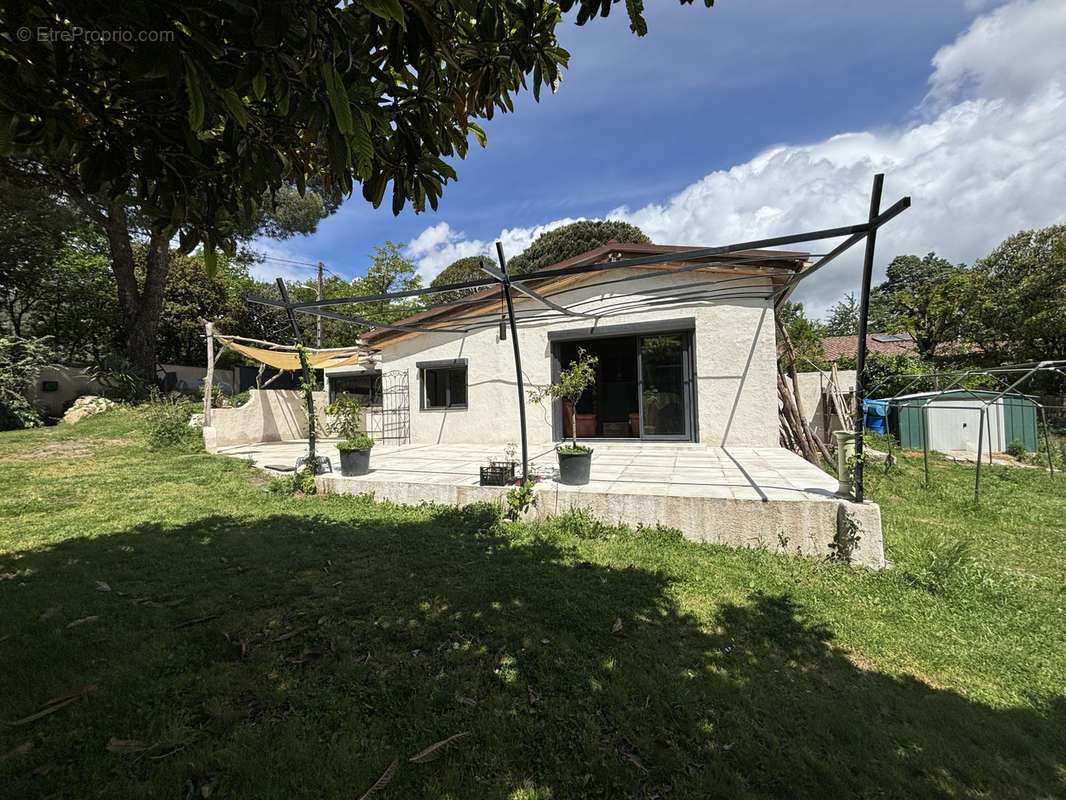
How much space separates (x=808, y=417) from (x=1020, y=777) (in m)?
8.71

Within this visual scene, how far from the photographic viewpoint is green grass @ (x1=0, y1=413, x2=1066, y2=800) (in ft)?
5.73

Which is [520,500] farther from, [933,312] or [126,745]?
[933,312]

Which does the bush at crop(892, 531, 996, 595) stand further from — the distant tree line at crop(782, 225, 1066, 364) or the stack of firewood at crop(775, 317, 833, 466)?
the distant tree line at crop(782, 225, 1066, 364)

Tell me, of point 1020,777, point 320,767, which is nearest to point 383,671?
point 320,767

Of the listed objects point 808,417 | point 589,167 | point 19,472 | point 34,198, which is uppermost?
point 34,198

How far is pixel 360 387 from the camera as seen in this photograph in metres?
13.7

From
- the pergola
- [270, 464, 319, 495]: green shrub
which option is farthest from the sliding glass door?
[270, 464, 319, 495]: green shrub

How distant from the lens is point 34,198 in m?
11.8

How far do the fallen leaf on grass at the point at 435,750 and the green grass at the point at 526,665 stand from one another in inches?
1.0

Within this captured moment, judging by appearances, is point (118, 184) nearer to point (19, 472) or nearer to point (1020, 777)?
point (1020, 777)

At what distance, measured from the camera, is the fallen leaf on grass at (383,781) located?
161 cm

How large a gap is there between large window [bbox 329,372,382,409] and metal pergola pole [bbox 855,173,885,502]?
12.0 metres

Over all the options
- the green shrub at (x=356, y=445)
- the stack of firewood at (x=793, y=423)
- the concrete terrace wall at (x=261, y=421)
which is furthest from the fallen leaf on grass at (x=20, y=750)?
the stack of firewood at (x=793, y=423)

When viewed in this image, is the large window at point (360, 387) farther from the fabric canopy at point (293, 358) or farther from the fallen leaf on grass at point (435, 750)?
the fallen leaf on grass at point (435, 750)
